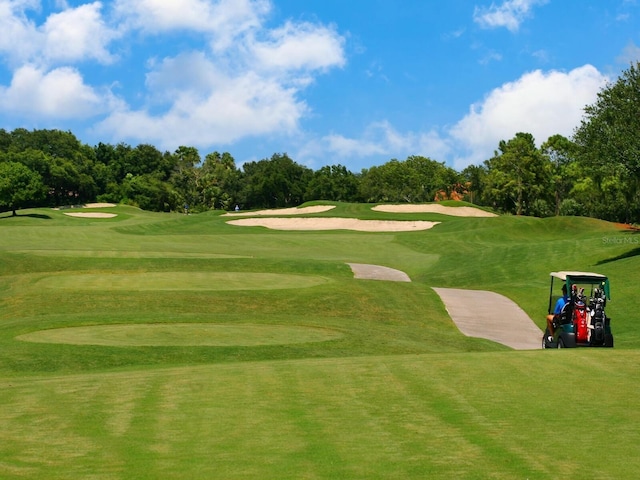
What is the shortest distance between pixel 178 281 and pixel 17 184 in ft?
242

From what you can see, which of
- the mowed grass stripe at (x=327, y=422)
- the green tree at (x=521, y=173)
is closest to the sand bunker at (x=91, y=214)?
A: the green tree at (x=521, y=173)

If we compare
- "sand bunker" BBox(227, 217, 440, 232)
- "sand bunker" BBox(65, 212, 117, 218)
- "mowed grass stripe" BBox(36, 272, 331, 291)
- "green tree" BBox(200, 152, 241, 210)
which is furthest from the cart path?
"green tree" BBox(200, 152, 241, 210)

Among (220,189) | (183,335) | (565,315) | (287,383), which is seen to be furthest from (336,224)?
(220,189)

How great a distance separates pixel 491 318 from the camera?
3344 cm

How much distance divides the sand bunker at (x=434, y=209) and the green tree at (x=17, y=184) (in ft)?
133

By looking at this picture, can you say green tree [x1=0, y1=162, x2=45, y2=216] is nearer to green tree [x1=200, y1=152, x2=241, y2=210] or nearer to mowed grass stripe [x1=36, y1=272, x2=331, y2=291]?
green tree [x1=200, y1=152, x2=241, y2=210]

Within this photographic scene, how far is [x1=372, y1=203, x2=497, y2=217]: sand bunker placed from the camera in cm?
9850

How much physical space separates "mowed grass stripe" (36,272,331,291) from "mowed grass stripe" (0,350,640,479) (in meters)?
18.2

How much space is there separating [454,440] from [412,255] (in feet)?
158

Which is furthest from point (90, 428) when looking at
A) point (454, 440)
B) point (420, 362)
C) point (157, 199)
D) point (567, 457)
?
point (157, 199)

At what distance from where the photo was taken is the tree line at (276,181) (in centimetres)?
12025

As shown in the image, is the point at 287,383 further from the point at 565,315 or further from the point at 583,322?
the point at 565,315

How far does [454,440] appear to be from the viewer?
9961mm

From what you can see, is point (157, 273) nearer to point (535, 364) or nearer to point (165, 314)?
point (165, 314)
